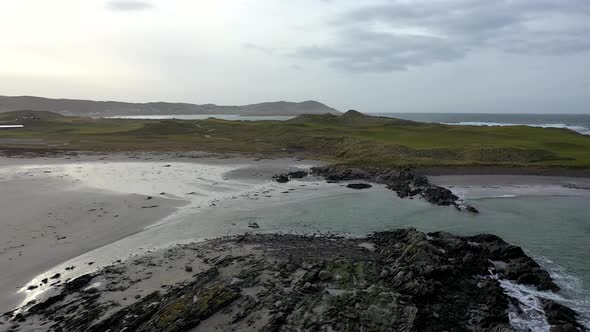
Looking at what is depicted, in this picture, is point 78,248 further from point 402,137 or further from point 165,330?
point 402,137

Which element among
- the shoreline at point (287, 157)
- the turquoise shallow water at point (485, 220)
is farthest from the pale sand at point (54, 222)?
the shoreline at point (287, 157)

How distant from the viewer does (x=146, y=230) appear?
62.9 feet

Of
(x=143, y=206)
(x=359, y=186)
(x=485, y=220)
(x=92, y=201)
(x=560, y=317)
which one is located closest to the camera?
(x=560, y=317)

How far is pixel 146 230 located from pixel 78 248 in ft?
10.7

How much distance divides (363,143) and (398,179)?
17127 millimetres

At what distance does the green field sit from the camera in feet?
129

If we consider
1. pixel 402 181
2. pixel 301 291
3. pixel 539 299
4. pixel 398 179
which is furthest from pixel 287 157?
pixel 539 299

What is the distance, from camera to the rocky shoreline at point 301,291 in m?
10.3

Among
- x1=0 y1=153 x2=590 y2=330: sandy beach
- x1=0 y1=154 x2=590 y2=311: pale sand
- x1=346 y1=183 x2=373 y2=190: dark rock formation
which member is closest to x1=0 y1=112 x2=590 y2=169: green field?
x1=0 y1=154 x2=590 y2=311: pale sand

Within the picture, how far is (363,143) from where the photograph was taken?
47.8 metres

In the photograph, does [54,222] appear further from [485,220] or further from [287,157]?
[287,157]

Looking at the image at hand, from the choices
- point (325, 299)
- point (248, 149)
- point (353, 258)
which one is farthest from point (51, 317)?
point (248, 149)

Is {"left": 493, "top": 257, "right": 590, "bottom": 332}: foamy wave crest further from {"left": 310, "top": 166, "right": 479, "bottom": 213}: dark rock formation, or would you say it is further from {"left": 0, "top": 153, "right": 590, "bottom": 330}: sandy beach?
{"left": 310, "top": 166, "right": 479, "bottom": 213}: dark rock formation

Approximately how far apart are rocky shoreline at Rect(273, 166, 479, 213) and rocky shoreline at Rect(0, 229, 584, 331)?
944 cm
